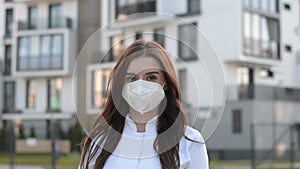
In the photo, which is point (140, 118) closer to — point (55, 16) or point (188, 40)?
point (188, 40)

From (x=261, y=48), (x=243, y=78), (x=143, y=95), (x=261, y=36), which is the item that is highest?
(x=261, y=36)

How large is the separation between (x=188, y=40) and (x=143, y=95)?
37 cm

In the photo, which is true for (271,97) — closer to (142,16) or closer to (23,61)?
(23,61)

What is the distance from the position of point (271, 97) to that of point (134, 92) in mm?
26739

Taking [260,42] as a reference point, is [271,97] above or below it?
below

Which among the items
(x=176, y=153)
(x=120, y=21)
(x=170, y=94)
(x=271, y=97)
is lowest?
(x=271, y=97)

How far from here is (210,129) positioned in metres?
1.82

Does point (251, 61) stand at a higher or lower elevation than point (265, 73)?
higher

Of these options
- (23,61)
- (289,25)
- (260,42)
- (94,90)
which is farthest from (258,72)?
(94,90)

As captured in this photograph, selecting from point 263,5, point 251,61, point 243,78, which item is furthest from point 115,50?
point 263,5

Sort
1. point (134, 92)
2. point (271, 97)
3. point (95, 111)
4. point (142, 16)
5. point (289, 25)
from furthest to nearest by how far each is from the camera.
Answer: point (289, 25) < point (271, 97) < point (95, 111) < point (142, 16) < point (134, 92)

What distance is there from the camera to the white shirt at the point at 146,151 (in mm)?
1743

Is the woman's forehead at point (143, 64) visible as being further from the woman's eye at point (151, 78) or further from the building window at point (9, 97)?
the building window at point (9, 97)

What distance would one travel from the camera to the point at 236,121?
87.6ft
